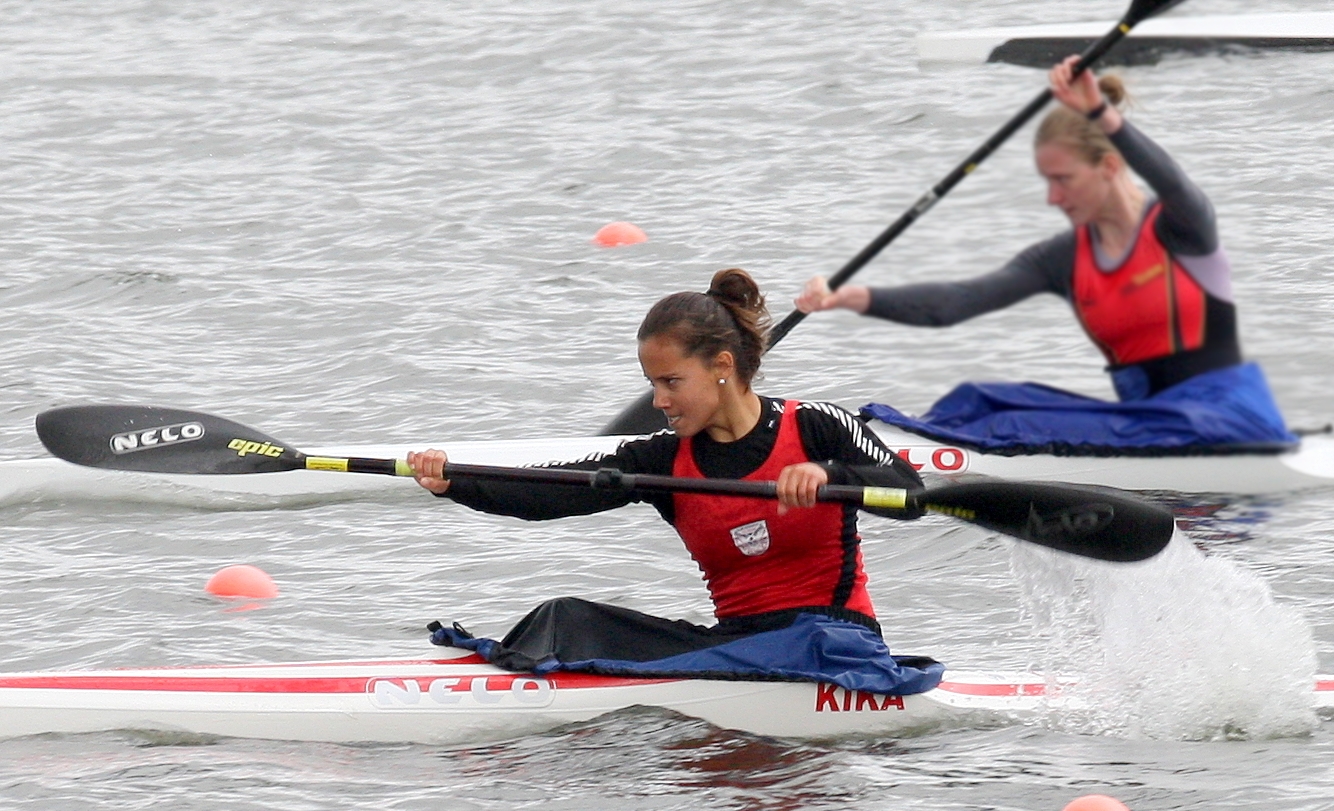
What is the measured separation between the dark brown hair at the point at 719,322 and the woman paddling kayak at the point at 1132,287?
0.48m

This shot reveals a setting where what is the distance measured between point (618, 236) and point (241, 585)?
4.97 meters

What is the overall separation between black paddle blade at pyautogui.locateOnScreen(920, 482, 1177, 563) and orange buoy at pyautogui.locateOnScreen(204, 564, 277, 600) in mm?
2783

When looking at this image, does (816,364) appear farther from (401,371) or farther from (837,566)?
(837,566)

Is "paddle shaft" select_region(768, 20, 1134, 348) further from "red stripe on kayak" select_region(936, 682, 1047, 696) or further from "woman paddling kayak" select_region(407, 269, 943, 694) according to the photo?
"red stripe on kayak" select_region(936, 682, 1047, 696)

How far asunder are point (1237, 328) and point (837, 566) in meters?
1.36

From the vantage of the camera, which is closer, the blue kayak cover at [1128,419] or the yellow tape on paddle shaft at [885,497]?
the blue kayak cover at [1128,419]

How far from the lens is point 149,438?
18.4ft

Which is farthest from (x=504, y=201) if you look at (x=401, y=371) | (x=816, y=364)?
(x=816, y=364)

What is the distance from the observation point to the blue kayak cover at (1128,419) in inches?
152

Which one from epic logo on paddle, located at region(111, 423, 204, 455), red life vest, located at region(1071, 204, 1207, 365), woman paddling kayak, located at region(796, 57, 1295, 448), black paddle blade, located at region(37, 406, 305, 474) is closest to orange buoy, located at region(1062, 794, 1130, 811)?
woman paddling kayak, located at region(796, 57, 1295, 448)

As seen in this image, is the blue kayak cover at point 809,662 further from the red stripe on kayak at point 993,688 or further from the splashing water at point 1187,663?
the splashing water at point 1187,663

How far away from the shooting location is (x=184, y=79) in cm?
1556

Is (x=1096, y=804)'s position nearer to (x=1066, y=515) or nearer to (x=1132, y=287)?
(x=1066, y=515)

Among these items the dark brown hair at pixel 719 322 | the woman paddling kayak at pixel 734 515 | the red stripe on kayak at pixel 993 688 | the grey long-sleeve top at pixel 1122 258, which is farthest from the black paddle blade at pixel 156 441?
the grey long-sleeve top at pixel 1122 258
